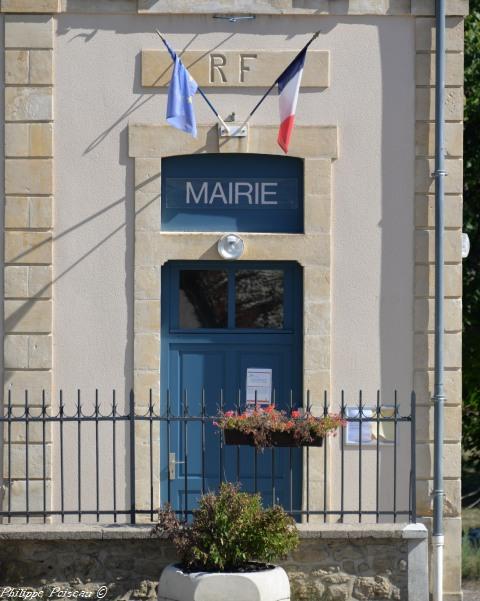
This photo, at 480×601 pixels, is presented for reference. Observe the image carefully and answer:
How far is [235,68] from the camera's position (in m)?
10.9

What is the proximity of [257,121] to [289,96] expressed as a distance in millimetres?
705

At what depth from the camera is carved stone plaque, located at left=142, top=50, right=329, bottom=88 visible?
429 inches

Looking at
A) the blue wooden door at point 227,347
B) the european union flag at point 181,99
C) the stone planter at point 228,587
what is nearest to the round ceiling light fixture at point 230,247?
the blue wooden door at point 227,347

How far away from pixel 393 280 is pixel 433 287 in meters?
0.35

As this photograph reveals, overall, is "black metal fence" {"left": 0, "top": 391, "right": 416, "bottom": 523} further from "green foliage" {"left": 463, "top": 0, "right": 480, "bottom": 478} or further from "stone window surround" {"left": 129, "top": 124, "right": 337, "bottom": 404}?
"green foliage" {"left": 463, "top": 0, "right": 480, "bottom": 478}

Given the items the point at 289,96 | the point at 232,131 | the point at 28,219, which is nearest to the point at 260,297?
the point at 232,131

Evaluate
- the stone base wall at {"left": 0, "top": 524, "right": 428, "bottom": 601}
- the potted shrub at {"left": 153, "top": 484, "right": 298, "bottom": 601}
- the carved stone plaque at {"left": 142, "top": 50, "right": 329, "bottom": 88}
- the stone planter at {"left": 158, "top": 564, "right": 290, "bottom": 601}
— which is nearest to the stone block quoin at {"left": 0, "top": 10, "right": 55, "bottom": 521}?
the carved stone plaque at {"left": 142, "top": 50, "right": 329, "bottom": 88}

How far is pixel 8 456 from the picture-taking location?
10.5 meters

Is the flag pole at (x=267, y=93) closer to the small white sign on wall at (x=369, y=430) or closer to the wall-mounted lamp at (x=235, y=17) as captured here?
the wall-mounted lamp at (x=235, y=17)

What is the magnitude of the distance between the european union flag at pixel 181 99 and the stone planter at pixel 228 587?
362cm

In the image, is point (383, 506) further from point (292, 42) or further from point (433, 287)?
point (292, 42)

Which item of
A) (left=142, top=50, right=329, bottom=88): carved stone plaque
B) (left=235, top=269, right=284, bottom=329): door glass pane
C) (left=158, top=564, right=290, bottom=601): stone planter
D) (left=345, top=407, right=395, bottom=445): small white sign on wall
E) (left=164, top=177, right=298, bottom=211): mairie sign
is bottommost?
(left=158, top=564, right=290, bottom=601): stone planter

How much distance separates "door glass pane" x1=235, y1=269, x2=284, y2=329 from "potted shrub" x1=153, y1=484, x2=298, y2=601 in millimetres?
2498

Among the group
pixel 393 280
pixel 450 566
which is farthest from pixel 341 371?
pixel 450 566
